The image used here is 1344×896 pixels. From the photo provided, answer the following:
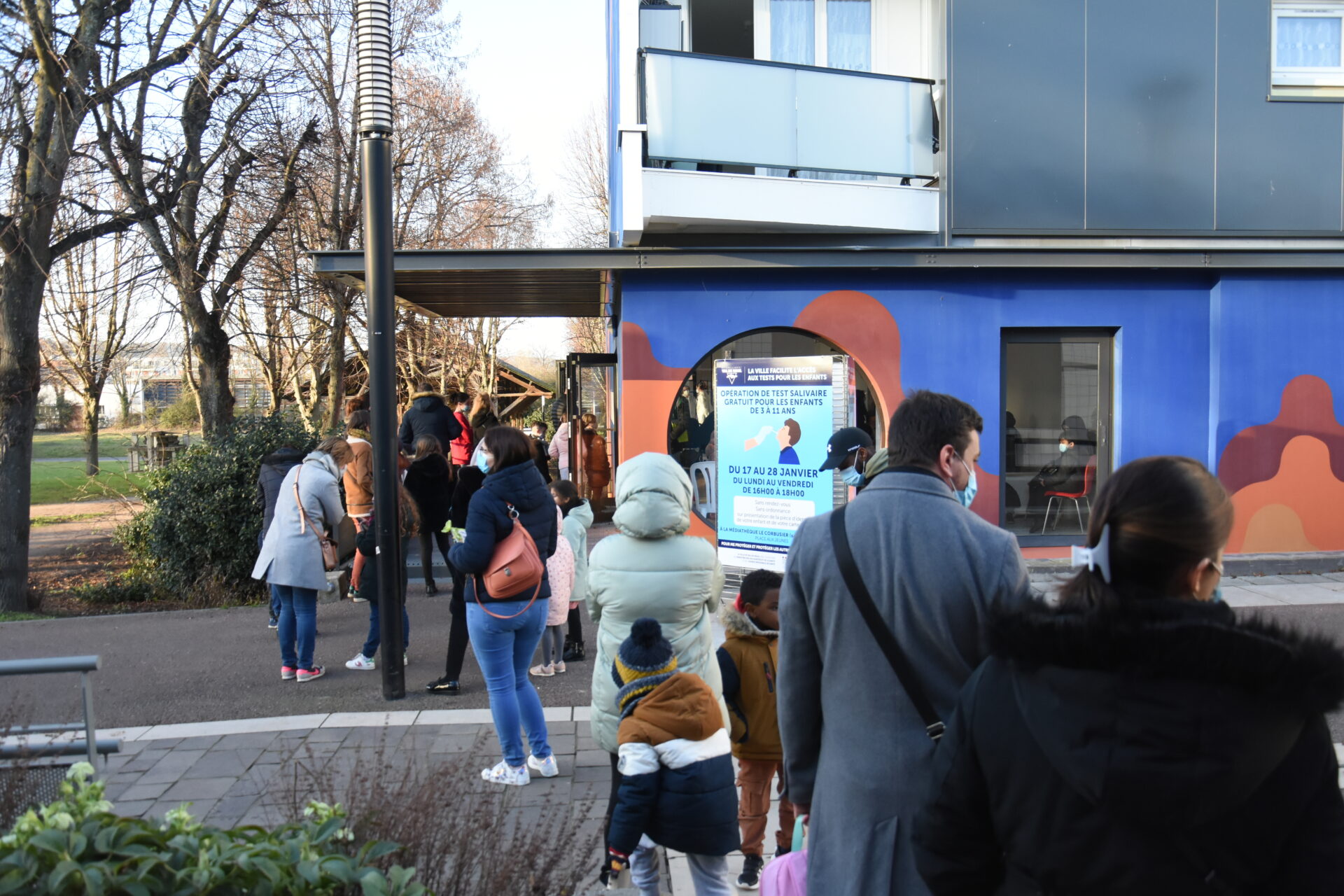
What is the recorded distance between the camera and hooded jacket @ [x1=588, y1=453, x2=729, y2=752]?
3.81m

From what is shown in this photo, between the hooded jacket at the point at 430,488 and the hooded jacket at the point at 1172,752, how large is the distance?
24.3 feet

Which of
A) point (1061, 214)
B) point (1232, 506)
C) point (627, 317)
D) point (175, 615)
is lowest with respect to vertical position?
point (175, 615)

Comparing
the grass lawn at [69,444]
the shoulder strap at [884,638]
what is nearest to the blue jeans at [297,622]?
the shoulder strap at [884,638]

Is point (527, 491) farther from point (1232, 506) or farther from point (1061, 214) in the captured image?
point (1061, 214)

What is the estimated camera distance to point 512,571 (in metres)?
4.72

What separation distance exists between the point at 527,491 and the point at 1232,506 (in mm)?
3746

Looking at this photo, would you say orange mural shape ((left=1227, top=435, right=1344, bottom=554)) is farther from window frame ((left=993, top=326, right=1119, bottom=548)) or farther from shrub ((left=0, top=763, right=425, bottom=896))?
shrub ((left=0, top=763, right=425, bottom=896))

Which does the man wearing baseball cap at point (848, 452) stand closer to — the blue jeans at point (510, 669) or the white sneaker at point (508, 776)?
the blue jeans at point (510, 669)

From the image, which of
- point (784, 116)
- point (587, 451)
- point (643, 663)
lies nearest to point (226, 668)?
point (643, 663)

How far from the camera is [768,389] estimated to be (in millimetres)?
7727

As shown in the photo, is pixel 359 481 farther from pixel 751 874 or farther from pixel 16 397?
pixel 751 874

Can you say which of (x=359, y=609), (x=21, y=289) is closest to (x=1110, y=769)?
(x=359, y=609)

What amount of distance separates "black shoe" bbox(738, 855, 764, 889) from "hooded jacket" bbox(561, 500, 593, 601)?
3053 mm

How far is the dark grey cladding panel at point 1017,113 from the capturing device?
1041 centimetres
